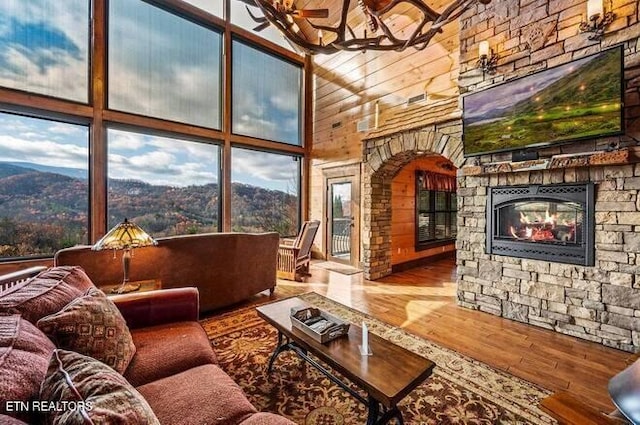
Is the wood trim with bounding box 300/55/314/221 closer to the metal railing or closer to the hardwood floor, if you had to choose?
the metal railing

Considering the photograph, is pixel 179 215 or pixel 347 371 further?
pixel 179 215

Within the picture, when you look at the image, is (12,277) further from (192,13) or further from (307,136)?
(307,136)

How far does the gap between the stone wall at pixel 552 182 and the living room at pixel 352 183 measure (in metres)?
0.02

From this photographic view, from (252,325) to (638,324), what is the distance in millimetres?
3501

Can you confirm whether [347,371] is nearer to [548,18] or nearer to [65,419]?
[65,419]

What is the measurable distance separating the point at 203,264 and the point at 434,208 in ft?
16.5

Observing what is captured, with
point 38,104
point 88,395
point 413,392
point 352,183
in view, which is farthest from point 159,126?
point 413,392

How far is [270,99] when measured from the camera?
20.8ft

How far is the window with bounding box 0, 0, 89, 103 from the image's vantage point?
370 centimetres

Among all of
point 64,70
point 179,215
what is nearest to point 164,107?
point 64,70

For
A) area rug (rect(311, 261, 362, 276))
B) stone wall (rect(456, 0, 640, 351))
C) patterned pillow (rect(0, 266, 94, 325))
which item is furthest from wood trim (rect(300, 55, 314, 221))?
patterned pillow (rect(0, 266, 94, 325))

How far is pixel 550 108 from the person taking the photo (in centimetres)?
279

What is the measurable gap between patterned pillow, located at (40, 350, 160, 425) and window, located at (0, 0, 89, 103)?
15.9 feet

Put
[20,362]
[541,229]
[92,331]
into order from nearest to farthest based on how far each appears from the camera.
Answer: [20,362]
[92,331]
[541,229]
